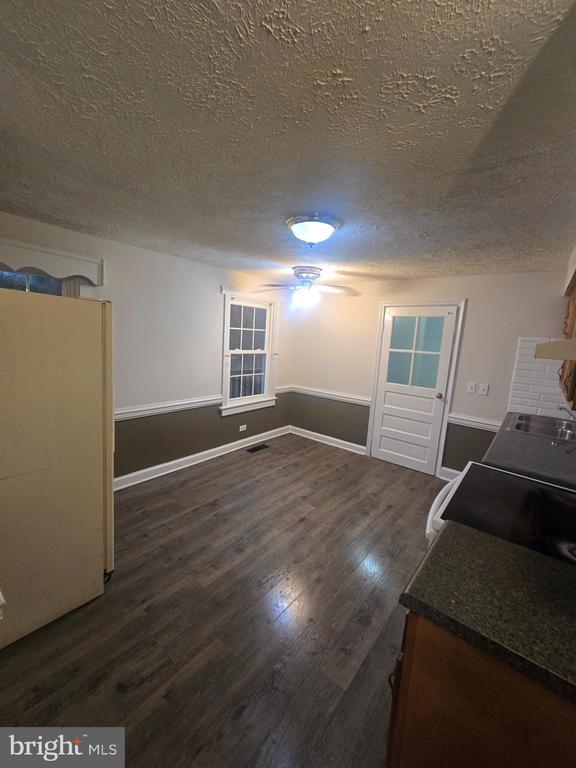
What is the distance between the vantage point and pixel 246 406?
14.1ft

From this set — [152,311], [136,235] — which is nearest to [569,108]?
[136,235]

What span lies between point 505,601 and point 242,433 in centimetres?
366

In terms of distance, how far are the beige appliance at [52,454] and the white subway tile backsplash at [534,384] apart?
141 inches

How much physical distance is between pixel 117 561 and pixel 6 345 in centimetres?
158

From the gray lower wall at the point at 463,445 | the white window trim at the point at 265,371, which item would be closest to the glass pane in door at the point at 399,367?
the gray lower wall at the point at 463,445

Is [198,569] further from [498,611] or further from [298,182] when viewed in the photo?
[298,182]

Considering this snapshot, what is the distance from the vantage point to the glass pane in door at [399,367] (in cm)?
389

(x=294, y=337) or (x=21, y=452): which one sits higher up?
(x=294, y=337)

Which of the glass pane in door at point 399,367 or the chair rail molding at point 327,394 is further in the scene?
the chair rail molding at point 327,394

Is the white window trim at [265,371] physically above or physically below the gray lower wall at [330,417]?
above

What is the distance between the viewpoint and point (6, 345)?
1.39 metres

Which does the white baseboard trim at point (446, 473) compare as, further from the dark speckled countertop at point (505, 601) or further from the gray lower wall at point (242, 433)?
the dark speckled countertop at point (505, 601)

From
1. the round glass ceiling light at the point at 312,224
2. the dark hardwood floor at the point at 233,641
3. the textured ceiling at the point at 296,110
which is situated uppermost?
the textured ceiling at the point at 296,110

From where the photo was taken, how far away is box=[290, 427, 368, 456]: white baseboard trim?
438cm
